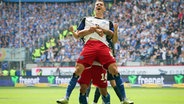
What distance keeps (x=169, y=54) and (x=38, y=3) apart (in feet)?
62.0

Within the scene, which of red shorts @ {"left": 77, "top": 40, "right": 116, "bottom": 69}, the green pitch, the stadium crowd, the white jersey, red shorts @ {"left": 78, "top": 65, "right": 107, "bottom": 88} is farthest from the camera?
the stadium crowd

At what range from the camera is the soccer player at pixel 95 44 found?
1078cm

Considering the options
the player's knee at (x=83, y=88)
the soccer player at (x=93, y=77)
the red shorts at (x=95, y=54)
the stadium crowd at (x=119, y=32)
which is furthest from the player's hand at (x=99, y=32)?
the stadium crowd at (x=119, y=32)

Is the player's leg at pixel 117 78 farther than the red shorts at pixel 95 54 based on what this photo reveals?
Yes

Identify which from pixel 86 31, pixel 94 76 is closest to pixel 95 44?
pixel 86 31

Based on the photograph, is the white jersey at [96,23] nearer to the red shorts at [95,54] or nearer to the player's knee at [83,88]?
the red shorts at [95,54]

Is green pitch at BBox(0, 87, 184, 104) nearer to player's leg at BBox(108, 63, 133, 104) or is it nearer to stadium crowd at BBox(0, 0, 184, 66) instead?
player's leg at BBox(108, 63, 133, 104)

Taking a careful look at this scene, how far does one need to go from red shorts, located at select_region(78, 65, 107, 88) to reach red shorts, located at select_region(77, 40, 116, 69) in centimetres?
16

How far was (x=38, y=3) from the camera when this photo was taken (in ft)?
161

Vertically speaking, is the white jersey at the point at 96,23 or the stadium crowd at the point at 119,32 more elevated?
the white jersey at the point at 96,23

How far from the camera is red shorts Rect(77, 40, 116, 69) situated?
10.8 meters

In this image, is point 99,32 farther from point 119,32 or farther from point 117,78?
point 119,32

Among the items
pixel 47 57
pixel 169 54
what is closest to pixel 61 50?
pixel 47 57

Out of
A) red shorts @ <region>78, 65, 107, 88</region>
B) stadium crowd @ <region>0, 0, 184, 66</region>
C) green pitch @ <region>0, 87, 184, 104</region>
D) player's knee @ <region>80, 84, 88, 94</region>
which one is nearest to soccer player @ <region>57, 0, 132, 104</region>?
red shorts @ <region>78, 65, 107, 88</region>
